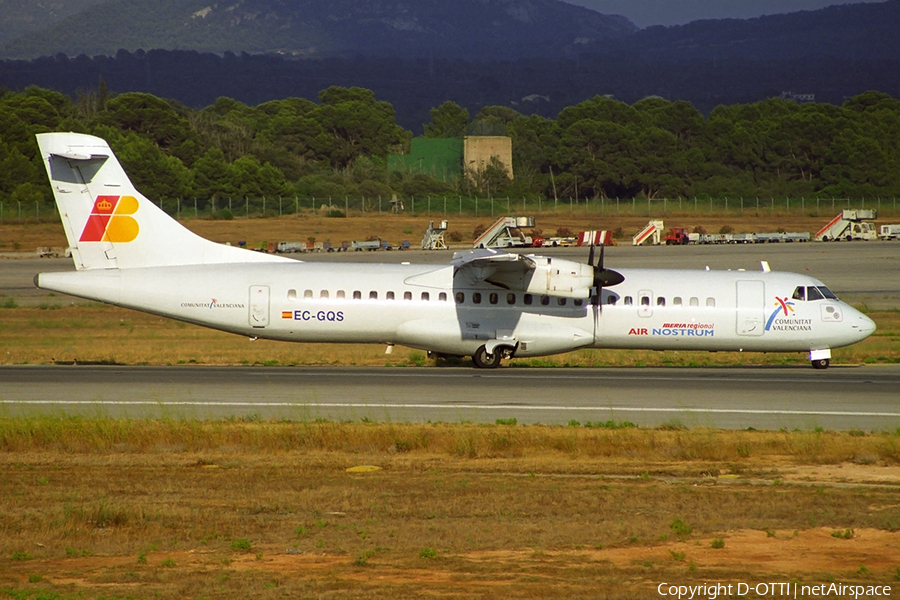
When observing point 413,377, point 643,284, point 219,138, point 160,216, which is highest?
point 219,138

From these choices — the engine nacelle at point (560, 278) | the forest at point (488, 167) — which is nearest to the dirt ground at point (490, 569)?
the engine nacelle at point (560, 278)

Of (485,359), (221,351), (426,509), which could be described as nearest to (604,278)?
(485,359)

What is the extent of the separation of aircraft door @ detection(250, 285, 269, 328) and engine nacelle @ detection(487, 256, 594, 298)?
23.1 ft

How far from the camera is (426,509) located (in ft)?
42.3

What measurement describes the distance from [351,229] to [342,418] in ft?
228

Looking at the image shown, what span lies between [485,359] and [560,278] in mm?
3232

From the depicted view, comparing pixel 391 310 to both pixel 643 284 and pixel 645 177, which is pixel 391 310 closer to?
pixel 643 284

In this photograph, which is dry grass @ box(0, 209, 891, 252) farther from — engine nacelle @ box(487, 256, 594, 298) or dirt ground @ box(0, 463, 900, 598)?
dirt ground @ box(0, 463, 900, 598)

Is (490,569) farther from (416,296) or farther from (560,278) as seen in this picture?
(416,296)

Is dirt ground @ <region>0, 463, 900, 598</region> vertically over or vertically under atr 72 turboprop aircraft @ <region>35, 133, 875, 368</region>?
under

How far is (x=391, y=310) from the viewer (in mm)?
27094

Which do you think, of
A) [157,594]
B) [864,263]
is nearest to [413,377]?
[157,594]

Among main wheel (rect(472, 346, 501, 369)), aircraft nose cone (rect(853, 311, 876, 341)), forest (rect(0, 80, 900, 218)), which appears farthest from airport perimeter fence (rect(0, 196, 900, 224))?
aircraft nose cone (rect(853, 311, 876, 341))

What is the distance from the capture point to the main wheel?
27609mm
